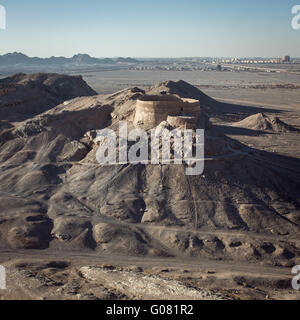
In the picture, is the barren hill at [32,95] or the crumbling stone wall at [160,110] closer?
the crumbling stone wall at [160,110]

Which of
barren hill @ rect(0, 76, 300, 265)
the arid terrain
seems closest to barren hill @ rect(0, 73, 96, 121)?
the arid terrain

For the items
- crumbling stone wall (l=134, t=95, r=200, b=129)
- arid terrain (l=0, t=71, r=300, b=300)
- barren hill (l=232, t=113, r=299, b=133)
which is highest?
crumbling stone wall (l=134, t=95, r=200, b=129)

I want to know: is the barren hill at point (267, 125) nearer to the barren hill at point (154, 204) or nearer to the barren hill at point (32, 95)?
the barren hill at point (154, 204)

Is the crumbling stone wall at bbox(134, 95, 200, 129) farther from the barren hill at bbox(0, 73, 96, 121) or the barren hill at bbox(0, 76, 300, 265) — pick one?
the barren hill at bbox(0, 73, 96, 121)

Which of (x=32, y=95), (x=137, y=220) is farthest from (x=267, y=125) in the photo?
(x=32, y=95)

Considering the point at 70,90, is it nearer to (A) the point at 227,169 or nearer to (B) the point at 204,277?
(A) the point at 227,169

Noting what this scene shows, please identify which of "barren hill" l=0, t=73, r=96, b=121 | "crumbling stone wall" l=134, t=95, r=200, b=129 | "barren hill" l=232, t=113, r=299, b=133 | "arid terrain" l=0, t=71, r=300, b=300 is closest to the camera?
"arid terrain" l=0, t=71, r=300, b=300

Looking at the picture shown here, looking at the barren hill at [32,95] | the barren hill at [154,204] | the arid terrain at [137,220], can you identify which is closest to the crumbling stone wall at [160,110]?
the arid terrain at [137,220]
